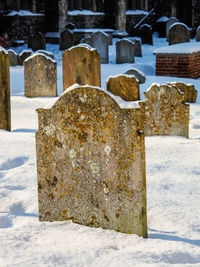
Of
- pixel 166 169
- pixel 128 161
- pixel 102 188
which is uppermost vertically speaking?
pixel 128 161

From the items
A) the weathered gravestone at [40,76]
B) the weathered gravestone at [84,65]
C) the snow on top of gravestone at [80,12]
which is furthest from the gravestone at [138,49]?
the weathered gravestone at [84,65]

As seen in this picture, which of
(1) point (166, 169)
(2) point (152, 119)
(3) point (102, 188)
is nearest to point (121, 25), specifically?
(2) point (152, 119)

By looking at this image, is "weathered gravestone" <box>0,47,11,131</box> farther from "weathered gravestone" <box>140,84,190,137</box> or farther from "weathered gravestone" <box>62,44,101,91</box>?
"weathered gravestone" <box>140,84,190,137</box>

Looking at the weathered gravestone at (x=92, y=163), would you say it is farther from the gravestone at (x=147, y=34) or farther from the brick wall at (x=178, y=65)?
the gravestone at (x=147, y=34)

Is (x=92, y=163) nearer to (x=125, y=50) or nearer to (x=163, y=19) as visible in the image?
(x=125, y=50)

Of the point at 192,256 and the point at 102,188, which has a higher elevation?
the point at 102,188

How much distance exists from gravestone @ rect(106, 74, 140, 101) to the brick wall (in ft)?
17.3

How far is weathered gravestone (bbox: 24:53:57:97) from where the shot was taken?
9086mm

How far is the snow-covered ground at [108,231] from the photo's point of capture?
2371 mm

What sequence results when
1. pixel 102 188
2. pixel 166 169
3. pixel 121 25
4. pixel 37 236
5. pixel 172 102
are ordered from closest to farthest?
pixel 37 236
pixel 102 188
pixel 166 169
pixel 172 102
pixel 121 25

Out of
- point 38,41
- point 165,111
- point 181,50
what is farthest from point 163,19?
point 165,111

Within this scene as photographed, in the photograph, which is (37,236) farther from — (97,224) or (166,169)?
(166,169)

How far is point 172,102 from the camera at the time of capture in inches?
227

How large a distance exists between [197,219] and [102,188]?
0.72m
